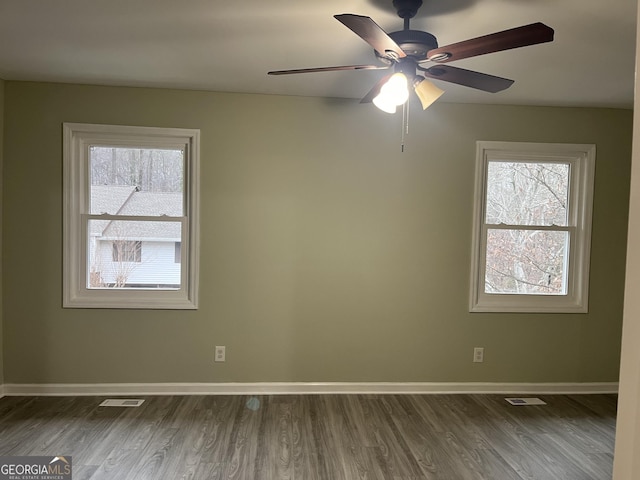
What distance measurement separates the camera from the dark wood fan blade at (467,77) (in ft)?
6.55

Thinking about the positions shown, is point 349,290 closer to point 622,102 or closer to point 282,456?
point 282,456

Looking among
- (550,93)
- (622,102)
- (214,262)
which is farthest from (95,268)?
(622,102)

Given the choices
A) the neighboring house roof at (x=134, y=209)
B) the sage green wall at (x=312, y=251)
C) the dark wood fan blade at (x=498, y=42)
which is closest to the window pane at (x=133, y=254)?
the neighboring house roof at (x=134, y=209)

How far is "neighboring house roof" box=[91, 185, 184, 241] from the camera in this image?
11.1 feet

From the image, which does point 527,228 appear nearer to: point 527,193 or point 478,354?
point 527,193

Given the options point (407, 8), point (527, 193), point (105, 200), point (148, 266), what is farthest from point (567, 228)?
point (105, 200)

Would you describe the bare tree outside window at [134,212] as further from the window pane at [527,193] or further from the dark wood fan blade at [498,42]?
the window pane at [527,193]

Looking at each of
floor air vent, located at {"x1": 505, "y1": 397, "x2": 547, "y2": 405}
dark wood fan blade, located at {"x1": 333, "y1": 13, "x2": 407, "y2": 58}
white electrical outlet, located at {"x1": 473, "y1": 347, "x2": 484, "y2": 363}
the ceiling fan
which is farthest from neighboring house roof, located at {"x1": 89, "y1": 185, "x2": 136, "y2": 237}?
floor air vent, located at {"x1": 505, "y1": 397, "x2": 547, "y2": 405}

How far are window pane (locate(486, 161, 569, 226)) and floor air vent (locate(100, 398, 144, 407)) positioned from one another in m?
3.28

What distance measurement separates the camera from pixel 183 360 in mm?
3410

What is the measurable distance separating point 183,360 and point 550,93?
12.0ft

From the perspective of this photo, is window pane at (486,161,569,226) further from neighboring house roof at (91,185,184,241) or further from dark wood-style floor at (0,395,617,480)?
neighboring house roof at (91,185,184,241)

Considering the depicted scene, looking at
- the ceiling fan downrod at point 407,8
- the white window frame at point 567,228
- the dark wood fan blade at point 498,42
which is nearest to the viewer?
the dark wood fan blade at point 498,42

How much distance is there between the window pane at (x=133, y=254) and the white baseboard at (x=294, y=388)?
832 mm
